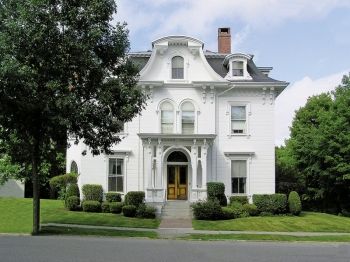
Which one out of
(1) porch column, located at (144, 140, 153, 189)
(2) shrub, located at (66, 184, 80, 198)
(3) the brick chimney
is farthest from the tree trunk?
(3) the brick chimney

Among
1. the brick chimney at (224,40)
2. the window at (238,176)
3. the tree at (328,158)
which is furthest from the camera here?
the tree at (328,158)

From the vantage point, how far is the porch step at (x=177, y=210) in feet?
96.7

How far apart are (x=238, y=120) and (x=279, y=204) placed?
630cm

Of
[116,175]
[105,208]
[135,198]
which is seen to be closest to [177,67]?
[116,175]

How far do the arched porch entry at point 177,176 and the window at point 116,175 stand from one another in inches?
117

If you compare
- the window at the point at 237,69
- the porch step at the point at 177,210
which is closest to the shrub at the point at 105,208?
the porch step at the point at 177,210

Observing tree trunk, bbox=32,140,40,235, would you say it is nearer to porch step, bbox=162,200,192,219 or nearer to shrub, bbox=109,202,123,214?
shrub, bbox=109,202,123,214

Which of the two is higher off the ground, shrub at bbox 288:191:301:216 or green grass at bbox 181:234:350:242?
shrub at bbox 288:191:301:216

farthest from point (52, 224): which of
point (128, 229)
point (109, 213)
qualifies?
point (109, 213)

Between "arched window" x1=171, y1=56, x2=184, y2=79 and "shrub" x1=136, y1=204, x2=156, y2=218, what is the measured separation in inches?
374

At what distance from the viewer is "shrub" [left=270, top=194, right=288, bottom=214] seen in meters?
30.9

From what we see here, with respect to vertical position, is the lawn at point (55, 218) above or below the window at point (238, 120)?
below

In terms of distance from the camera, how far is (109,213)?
1182 inches

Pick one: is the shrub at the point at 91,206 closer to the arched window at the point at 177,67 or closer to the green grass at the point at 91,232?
the green grass at the point at 91,232
